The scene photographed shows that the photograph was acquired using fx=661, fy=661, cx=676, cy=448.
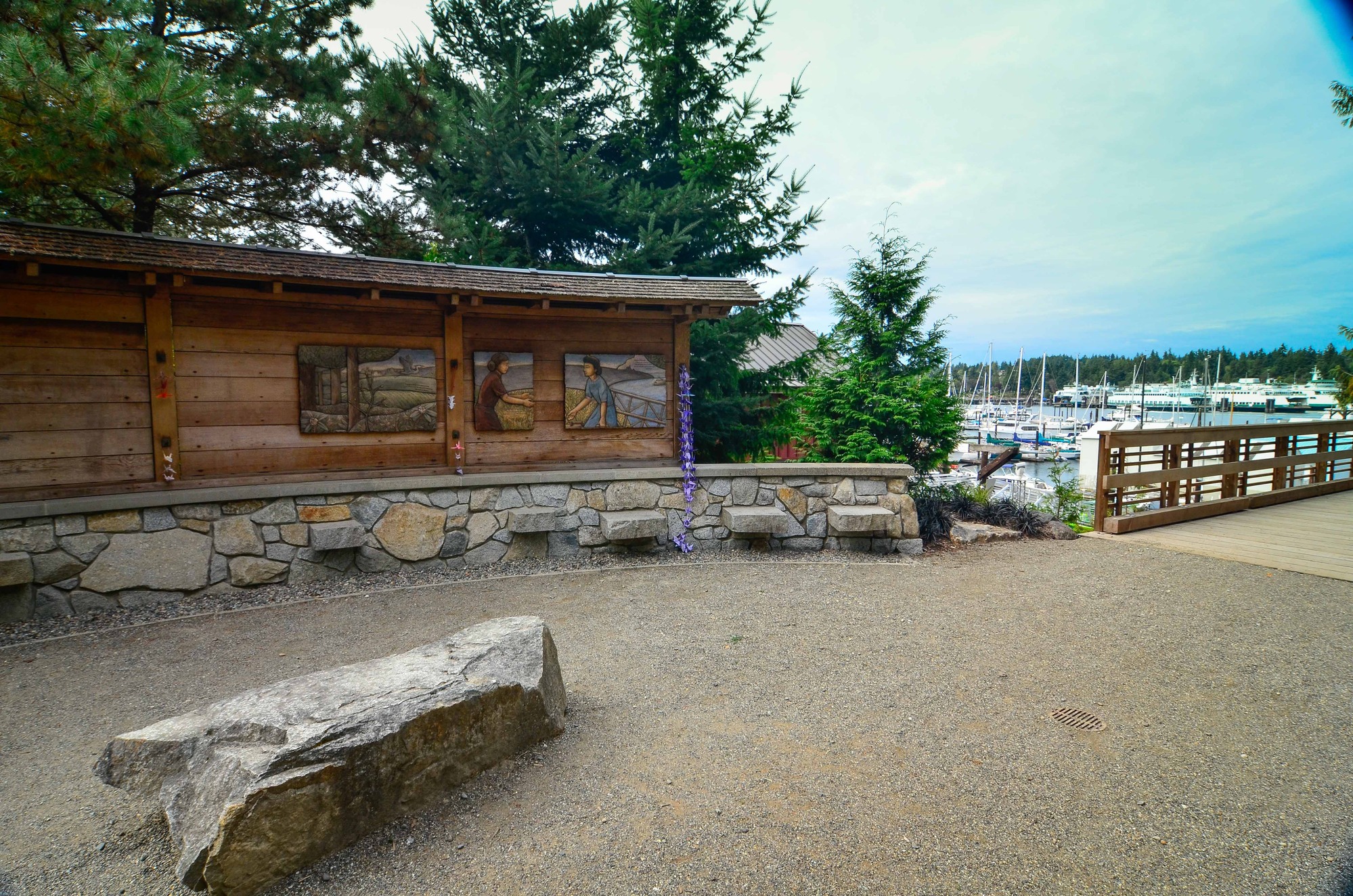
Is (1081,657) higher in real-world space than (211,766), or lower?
lower

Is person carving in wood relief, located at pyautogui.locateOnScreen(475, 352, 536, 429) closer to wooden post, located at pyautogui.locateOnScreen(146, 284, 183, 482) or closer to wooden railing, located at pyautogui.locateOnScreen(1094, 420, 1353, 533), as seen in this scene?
wooden post, located at pyautogui.locateOnScreen(146, 284, 183, 482)

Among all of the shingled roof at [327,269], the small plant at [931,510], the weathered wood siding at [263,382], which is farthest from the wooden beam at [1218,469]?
the weathered wood siding at [263,382]

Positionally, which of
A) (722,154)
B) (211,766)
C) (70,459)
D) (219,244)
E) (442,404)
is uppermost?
(722,154)

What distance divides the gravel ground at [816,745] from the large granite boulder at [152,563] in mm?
657

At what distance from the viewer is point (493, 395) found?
7.02 m

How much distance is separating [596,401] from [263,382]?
3.21m

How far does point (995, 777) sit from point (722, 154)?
8514mm

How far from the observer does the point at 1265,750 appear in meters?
3.35

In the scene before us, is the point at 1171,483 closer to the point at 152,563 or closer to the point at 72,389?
the point at 152,563

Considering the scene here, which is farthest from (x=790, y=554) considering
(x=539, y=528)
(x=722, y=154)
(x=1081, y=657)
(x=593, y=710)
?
(x=722, y=154)

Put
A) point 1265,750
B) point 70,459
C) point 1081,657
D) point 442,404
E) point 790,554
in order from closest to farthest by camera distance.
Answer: point 1265,750, point 1081,657, point 70,459, point 442,404, point 790,554

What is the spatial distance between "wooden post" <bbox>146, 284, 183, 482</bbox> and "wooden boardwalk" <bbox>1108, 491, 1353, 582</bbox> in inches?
409

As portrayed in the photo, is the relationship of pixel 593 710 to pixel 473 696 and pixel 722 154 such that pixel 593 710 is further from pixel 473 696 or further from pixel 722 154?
pixel 722 154

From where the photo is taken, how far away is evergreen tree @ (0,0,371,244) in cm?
460
